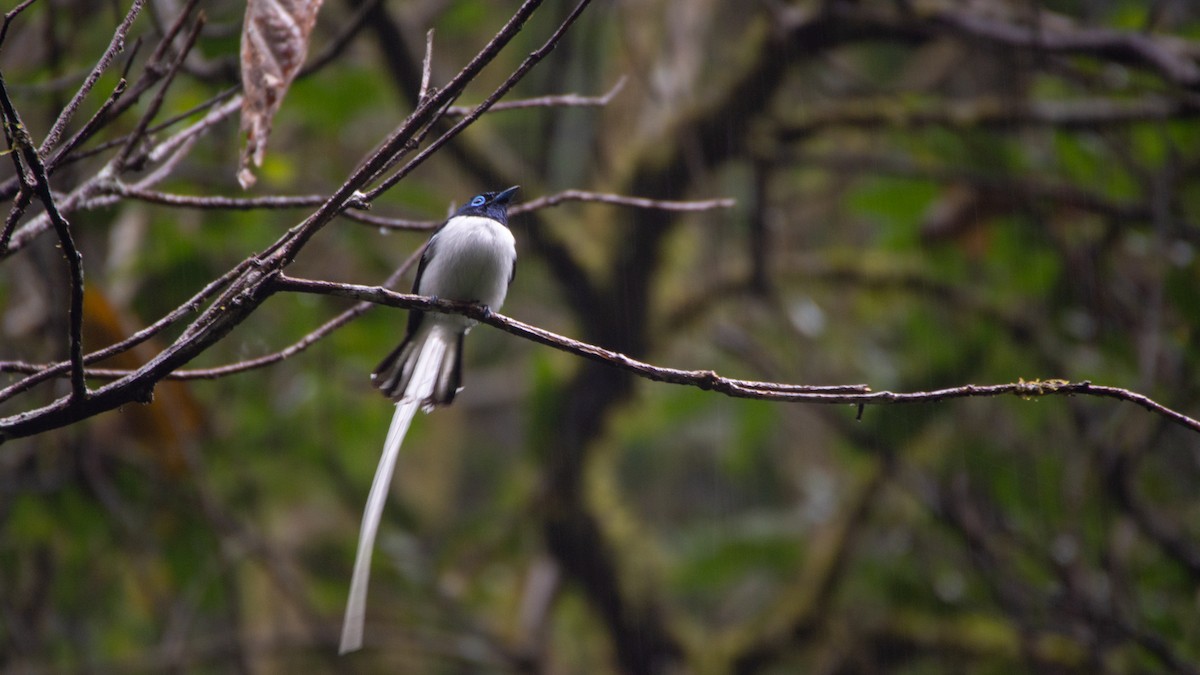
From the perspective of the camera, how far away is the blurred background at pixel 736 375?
408 centimetres

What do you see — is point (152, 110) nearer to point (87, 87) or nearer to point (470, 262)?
point (87, 87)

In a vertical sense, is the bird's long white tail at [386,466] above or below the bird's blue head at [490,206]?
below

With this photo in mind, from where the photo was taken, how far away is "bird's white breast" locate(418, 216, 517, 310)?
2.59 meters

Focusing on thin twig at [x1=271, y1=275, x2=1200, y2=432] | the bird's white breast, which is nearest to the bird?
the bird's white breast

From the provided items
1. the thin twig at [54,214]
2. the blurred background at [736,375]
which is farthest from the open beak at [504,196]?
the thin twig at [54,214]

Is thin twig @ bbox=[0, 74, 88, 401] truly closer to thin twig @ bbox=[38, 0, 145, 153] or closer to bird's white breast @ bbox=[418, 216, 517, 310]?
thin twig @ bbox=[38, 0, 145, 153]

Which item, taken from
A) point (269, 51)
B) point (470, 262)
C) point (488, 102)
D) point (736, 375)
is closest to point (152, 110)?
point (269, 51)

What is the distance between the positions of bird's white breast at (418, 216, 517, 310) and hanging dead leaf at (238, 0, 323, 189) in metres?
0.89

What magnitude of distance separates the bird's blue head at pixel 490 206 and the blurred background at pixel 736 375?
982mm

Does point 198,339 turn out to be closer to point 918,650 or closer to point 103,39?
point 103,39

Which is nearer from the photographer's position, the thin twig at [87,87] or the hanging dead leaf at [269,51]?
the thin twig at [87,87]

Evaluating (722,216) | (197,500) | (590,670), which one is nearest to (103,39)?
(197,500)

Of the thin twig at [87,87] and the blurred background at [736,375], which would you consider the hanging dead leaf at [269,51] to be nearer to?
the thin twig at [87,87]

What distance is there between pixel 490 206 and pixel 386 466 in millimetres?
1293
